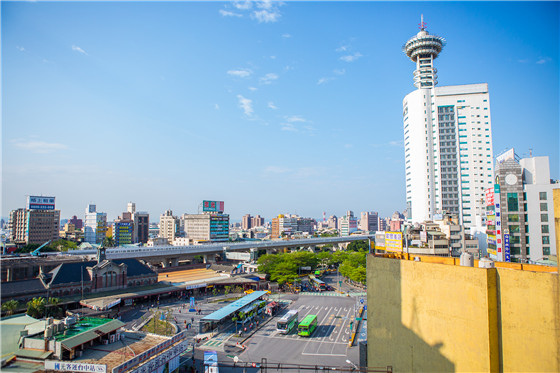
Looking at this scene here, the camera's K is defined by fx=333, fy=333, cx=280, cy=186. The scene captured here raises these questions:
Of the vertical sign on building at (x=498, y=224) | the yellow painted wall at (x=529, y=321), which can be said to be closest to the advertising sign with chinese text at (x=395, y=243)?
the yellow painted wall at (x=529, y=321)

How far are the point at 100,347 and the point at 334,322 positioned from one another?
31997mm

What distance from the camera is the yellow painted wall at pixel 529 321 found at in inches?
495

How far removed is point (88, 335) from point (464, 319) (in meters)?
25.0

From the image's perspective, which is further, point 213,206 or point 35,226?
point 213,206

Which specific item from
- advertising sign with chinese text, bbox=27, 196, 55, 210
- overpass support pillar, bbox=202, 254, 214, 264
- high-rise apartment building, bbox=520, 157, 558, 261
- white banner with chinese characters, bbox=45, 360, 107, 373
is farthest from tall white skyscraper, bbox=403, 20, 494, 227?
advertising sign with chinese text, bbox=27, 196, 55, 210

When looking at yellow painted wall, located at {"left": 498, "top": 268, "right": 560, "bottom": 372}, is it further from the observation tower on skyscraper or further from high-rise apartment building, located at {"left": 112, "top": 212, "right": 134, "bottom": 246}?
high-rise apartment building, located at {"left": 112, "top": 212, "right": 134, "bottom": 246}

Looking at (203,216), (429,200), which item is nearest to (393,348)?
(429,200)

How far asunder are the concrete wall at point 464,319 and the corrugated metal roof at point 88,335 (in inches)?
795

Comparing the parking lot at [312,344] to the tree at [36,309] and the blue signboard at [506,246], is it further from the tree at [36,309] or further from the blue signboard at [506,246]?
the blue signboard at [506,246]

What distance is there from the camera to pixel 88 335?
81.0 feet

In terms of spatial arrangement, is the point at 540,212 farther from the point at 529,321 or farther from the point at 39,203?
the point at 39,203

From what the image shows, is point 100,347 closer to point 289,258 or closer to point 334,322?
point 334,322

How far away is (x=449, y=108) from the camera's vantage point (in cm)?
10738

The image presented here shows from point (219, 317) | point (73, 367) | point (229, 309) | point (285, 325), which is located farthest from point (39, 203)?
point (73, 367)
